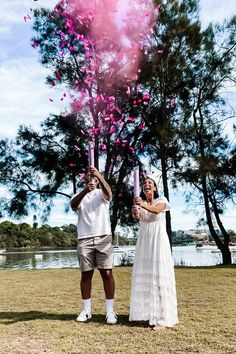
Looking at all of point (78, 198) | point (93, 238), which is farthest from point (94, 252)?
point (78, 198)

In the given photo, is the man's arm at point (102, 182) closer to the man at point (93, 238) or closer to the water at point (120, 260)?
the man at point (93, 238)

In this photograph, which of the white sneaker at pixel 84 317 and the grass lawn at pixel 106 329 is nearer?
the grass lawn at pixel 106 329

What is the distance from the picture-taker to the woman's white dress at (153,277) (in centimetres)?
460

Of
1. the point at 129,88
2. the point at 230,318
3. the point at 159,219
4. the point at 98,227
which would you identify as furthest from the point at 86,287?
the point at 129,88

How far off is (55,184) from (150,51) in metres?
6.26

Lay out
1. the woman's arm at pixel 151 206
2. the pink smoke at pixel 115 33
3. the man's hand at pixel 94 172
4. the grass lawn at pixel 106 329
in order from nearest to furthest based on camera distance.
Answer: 1. the grass lawn at pixel 106 329
2. the woman's arm at pixel 151 206
3. the man's hand at pixel 94 172
4. the pink smoke at pixel 115 33

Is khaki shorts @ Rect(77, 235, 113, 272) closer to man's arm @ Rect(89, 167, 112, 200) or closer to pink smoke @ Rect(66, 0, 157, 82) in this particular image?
man's arm @ Rect(89, 167, 112, 200)

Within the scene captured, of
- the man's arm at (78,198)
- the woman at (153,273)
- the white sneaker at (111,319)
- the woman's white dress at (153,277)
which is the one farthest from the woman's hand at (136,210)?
the white sneaker at (111,319)

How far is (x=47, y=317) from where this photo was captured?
5.21m

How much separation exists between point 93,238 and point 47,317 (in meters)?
1.14

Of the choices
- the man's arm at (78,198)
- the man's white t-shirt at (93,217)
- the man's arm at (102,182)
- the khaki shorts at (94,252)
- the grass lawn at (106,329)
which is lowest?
the grass lawn at (106,329)

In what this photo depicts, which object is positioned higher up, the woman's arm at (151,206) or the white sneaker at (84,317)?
the woman's arm at (151,206)

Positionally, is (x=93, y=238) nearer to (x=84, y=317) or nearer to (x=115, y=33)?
(x=84, y=317)

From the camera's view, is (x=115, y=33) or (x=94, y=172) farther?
(x=115, y=33)
